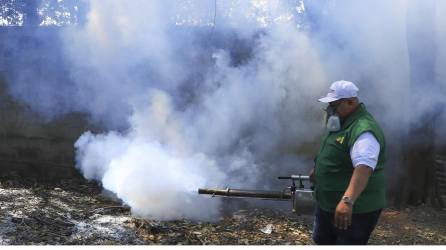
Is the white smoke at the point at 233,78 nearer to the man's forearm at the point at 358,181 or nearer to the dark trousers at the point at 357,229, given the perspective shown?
the dark trousers at the point at 357,229

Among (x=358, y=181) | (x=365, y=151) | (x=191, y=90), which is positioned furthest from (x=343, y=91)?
(x=191, y=90)

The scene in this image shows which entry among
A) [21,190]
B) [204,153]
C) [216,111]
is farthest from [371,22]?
[21,190]

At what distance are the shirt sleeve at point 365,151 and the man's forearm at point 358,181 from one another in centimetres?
3

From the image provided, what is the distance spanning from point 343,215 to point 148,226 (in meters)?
2.56

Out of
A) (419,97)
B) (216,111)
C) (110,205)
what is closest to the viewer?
(110,205)

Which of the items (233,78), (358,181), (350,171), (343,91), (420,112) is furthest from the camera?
(233,78)

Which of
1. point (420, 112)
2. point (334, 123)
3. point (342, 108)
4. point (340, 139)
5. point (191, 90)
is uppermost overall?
point (191, 90)

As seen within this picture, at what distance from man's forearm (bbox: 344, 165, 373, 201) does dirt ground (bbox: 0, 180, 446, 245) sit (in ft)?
6.69

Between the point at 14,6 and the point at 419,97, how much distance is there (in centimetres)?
697

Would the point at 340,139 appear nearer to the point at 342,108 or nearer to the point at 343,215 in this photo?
the point at 342,108

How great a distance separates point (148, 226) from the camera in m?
→ 4.69

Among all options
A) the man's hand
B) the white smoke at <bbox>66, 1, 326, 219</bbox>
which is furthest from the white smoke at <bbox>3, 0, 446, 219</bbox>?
the man's hand

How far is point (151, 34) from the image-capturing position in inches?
263

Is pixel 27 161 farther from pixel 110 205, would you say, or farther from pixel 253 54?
pixel 253 54
